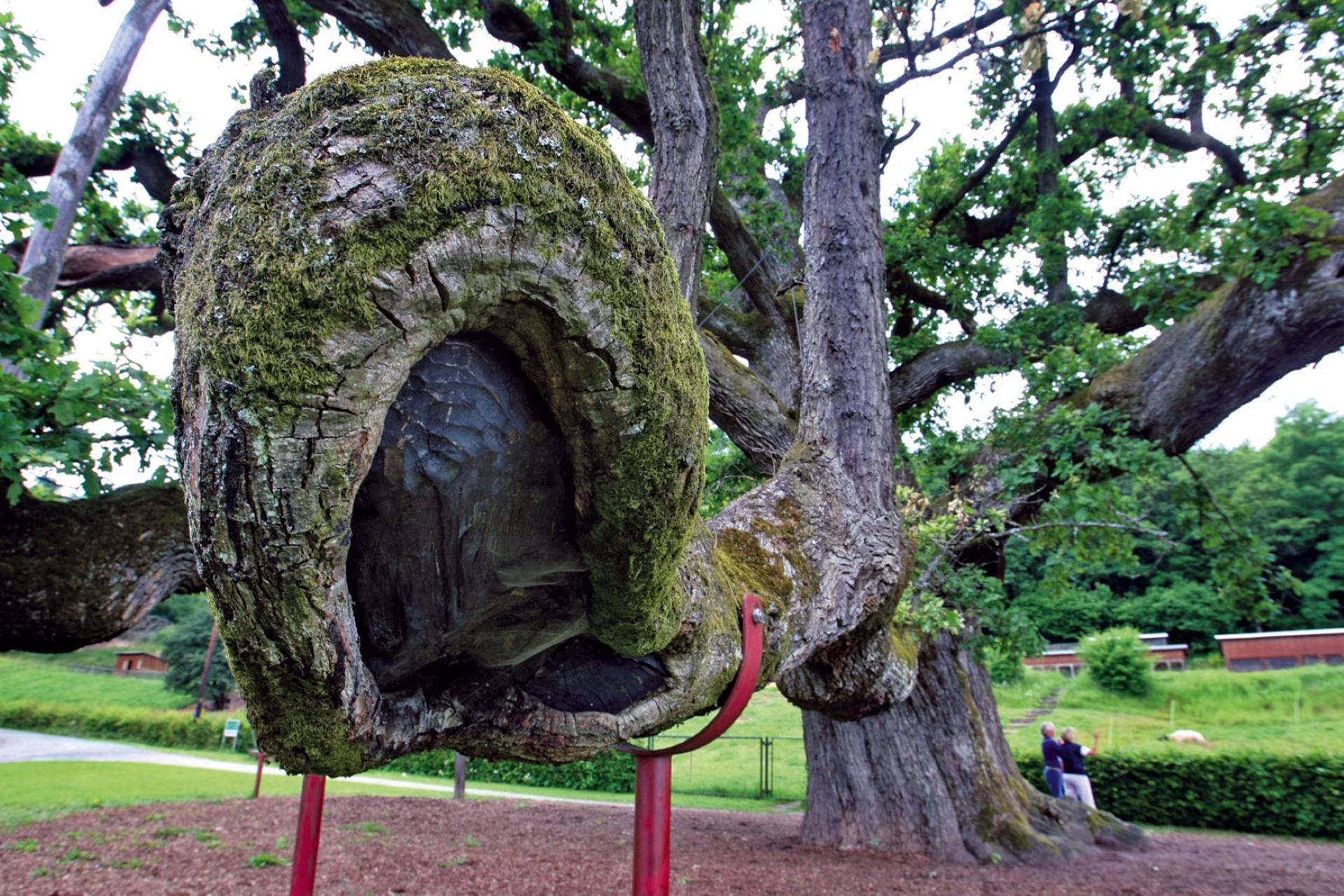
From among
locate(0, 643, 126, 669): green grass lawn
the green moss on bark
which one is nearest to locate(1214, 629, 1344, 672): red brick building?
the green moss on bark

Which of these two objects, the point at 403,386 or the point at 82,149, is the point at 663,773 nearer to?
the point at 403,386

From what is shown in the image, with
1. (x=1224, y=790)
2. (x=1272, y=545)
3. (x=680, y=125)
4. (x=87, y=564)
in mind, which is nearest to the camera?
(x=87, y=564)

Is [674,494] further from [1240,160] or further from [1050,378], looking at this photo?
[1240,160]

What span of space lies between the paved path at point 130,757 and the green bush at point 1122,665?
622 inches

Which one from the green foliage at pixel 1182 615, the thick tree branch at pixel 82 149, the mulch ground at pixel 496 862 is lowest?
the mulch ground at pixel 496 862

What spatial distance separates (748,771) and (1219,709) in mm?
13581

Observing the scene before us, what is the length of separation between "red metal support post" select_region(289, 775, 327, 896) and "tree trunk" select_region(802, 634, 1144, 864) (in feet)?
16.2

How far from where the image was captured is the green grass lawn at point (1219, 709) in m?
16.9

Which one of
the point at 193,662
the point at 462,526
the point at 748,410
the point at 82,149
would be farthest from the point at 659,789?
the point at 193,662

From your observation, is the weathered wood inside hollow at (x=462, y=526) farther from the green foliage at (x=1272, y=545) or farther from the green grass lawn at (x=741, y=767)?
the green foliage at (x=1272, y=545)

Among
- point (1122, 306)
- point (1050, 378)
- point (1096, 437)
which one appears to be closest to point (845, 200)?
point (1096, 437)

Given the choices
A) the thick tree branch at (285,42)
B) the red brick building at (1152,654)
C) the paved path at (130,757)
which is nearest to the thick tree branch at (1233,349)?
the thick tree branch at (285,42)

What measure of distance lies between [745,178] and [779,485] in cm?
574

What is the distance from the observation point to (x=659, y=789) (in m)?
2.31
